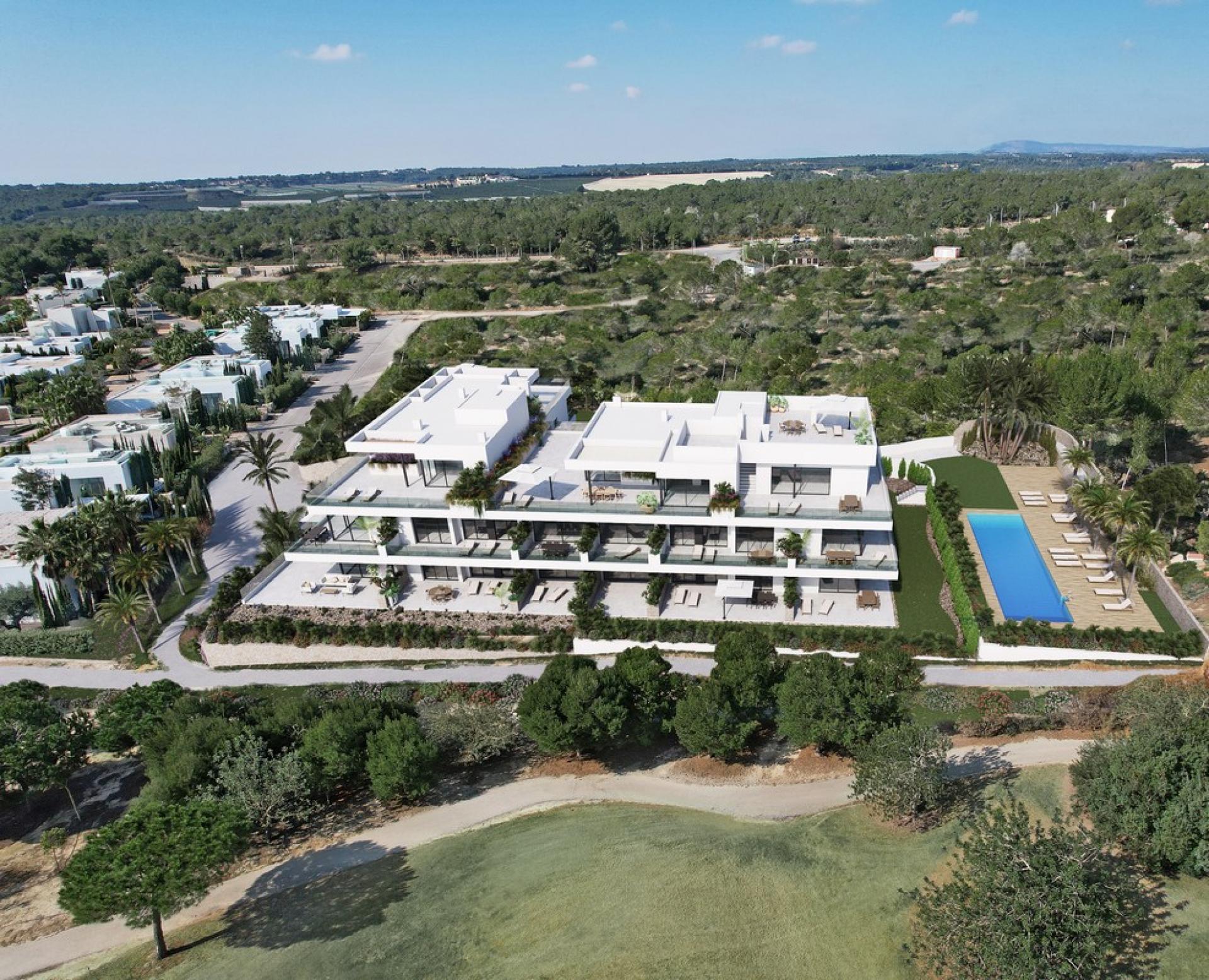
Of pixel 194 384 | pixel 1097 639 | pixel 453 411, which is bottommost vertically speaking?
pixel 1097 639

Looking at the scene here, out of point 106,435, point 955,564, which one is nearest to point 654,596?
point 955,564

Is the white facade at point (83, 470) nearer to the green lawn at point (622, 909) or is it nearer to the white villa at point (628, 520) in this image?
the white villa at point (628, 520)

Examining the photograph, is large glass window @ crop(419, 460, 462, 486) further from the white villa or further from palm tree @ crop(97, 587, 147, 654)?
palm tree @ crop(97, 587, 147, 654)

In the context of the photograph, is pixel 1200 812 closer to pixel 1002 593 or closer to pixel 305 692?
pixel 1002 593

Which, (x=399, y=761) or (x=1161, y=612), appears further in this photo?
(x=1161, y=612)

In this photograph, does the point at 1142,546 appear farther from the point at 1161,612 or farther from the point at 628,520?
the point at 628,520

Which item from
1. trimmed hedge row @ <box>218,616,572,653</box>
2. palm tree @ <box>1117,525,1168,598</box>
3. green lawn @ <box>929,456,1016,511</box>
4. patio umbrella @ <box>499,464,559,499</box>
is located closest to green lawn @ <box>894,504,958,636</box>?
green lawn @ <box>929,456,1016,511</box>
